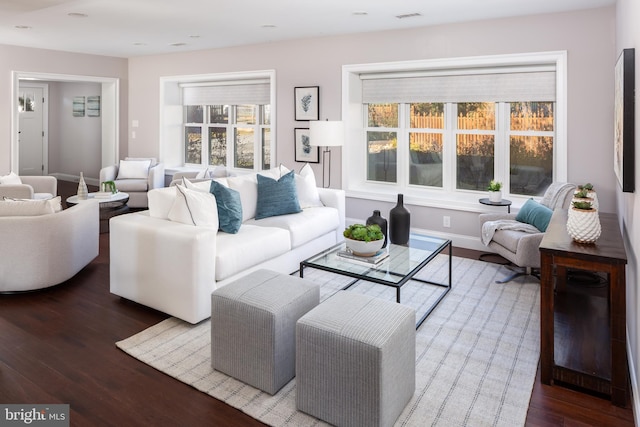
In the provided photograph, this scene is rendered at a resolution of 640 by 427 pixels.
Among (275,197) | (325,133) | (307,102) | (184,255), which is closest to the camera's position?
(184,255)

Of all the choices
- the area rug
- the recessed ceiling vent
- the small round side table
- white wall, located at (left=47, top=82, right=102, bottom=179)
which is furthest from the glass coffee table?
white wall, located at (left=47, top=82, right=102, bottom=179)

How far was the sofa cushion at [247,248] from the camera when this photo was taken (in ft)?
11.0

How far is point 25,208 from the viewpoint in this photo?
12.0ft

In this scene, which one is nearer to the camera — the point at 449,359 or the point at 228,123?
the point at 449,359

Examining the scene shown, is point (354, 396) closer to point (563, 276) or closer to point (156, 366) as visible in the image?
point (156, 366)

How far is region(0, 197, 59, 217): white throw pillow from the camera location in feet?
11.9

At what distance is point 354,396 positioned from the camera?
6.78 ft

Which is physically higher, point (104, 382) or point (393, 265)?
point (393, 265)

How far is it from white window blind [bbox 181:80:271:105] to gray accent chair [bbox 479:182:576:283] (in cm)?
394

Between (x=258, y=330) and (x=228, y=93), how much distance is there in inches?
227

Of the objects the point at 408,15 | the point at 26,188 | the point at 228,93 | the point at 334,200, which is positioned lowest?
the point at 334,200

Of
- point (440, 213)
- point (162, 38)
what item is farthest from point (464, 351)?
point (162, 38)

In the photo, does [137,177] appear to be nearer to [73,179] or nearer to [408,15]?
[73,179]

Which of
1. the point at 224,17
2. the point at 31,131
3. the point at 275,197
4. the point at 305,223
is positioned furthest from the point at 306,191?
the point at 31,131
